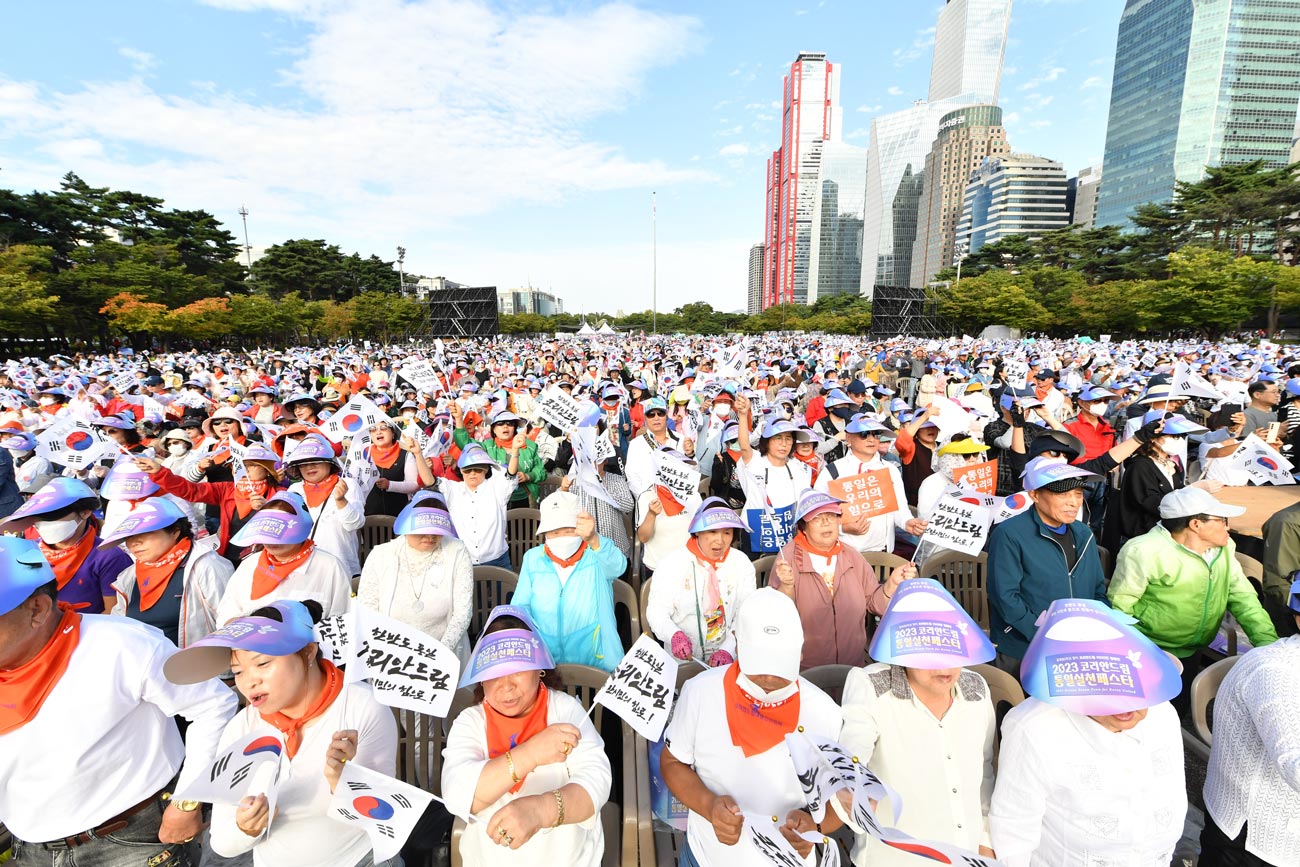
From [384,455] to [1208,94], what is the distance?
116359 mm

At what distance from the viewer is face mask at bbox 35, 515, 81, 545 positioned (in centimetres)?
304

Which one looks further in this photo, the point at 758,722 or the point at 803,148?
the point at 803,148

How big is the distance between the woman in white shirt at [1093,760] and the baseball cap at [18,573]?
3.13m

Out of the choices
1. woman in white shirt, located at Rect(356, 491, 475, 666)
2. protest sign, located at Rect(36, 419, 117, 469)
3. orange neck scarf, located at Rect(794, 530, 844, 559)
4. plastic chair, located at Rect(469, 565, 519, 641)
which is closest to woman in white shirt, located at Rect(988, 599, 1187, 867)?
orange neck scarf, located at Rect(794, 530, 844, 559)

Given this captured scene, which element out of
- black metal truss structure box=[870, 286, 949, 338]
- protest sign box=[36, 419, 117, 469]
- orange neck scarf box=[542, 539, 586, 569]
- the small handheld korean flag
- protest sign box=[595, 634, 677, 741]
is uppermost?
black metal truss structure box=[870, 286, 949, 338]

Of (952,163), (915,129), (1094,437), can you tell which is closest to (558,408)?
(1094,437)

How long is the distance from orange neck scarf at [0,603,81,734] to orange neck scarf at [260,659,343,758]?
2.00 feet

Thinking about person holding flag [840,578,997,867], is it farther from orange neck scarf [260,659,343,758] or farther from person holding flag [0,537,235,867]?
person holding flag [0,537,235,867]

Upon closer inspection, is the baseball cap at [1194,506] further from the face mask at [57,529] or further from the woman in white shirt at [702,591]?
the face mask at [57,529]

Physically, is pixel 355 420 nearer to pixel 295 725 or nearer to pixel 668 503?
pixel 668 503

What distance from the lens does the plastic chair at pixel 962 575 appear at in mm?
4125

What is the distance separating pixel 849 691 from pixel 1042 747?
617 mm


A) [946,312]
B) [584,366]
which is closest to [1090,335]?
[946,312]

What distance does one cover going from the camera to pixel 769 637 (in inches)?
78.2
